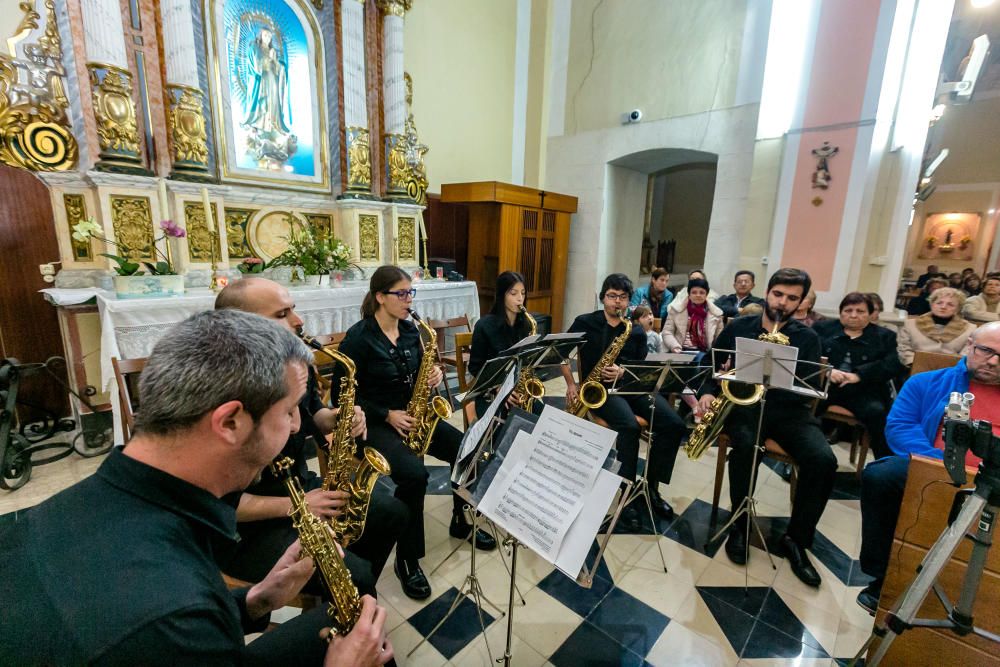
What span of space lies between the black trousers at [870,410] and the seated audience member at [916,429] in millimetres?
1063

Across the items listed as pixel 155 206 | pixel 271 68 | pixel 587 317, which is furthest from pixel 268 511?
pixel 271 68

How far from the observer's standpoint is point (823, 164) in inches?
196

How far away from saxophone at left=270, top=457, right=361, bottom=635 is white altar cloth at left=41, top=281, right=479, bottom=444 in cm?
254

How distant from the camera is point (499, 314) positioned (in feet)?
10.1

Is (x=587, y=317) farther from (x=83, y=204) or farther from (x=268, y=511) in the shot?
(x=83, y=204)

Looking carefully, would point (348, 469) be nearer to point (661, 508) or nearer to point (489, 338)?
point (489, 338)

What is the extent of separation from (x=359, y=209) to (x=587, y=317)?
11.1ft

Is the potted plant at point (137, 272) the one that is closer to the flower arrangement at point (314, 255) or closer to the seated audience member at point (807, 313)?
the flower arrangement at point (314, 255)

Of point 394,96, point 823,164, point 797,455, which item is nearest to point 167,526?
point 797,455

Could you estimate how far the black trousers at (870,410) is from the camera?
3.17 metres

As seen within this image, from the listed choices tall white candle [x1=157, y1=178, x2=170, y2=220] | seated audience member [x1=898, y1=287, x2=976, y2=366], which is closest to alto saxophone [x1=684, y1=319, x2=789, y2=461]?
seated audience member [x1=898, y1=287, x2=976, y2=366]

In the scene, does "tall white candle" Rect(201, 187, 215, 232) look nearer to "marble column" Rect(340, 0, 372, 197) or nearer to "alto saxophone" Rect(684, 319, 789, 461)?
"marble column" Rect(340, 0, 372, 197)

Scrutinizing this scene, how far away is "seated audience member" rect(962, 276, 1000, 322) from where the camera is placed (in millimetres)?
5059

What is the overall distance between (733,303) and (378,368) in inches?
169
